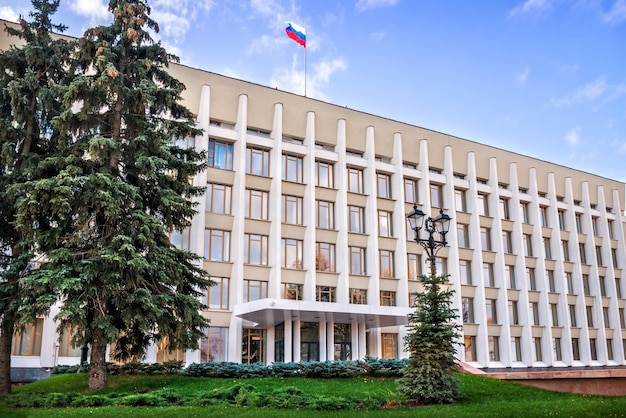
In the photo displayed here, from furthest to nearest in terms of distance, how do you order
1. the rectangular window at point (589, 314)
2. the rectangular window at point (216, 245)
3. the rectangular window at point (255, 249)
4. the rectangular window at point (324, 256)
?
1. the rectangular window at point (589, 314)
2. the rectangular window at point (324, 256)
3. the rectangular window at point (255, 249)
4. the rectangular window at point (216, 245)

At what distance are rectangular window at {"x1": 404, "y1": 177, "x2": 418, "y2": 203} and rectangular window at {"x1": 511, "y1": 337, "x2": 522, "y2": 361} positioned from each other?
12413 mm

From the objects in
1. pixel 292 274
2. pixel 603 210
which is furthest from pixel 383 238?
pixel 603 210

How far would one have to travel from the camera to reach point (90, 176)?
1912 cm

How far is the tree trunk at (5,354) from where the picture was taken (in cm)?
1956

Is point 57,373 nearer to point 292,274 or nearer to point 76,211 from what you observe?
point 76,211

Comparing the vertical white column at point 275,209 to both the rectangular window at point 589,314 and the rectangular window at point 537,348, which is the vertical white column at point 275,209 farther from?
the rectangular window at point 589,314

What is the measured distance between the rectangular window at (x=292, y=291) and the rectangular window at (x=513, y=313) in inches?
672

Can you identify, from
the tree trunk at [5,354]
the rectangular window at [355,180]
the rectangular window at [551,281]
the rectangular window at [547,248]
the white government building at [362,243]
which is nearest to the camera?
the tree trunk at [5,354]

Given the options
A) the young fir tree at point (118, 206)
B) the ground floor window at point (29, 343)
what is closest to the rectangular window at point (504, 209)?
the young fir tree at point (118, 206)

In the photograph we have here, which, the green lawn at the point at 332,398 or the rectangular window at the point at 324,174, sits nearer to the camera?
the green lawn at the point at 332,398

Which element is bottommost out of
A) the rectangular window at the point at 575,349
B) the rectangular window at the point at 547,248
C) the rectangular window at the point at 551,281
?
the rectangular window at the point at 575,349

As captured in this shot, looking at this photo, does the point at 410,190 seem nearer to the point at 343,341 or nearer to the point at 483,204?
the point at 483,204

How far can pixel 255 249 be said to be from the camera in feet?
110

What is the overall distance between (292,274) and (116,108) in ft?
51.2
